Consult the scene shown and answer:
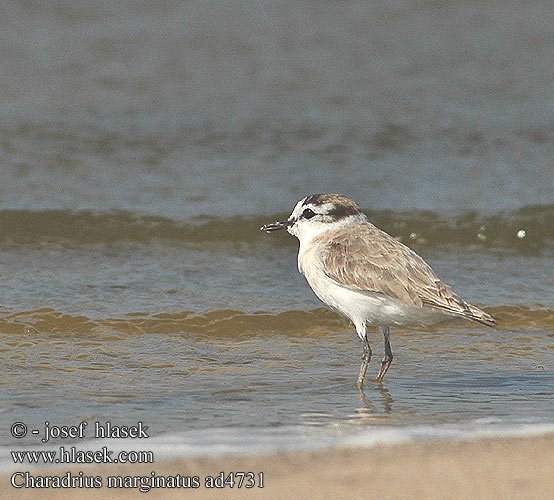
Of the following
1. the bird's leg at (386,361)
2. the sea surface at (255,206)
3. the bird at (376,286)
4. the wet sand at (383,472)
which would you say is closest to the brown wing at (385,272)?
the bird at (376,286)

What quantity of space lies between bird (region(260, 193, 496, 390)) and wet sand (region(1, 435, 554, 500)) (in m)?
1.68

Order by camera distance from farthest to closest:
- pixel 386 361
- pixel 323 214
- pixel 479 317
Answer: pixel 323 214, pixel 386 361, pixel 479 317

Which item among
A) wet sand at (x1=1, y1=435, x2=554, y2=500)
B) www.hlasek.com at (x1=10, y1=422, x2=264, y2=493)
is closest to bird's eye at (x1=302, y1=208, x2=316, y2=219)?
www.hlasek.com at (x1=10, y1=422, x2=264, y2=493)

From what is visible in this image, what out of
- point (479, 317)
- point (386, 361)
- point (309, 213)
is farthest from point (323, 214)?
point (479, 317)

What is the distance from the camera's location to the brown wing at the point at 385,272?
6934 millimetres

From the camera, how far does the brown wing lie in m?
6.93

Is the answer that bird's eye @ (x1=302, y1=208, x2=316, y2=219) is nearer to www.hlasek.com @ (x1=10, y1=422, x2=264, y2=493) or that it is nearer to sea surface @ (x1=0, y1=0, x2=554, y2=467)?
sea surface @ (x1=0, y1=0, x2=554, y2=467)

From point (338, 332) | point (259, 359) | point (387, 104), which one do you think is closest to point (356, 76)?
point (387, 104)

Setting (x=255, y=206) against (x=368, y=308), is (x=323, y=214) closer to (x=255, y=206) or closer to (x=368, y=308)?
(x=368, y=308)

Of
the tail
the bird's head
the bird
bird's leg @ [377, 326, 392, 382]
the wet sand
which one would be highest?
the bird's head

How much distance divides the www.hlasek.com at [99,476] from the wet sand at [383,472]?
1.7 inches

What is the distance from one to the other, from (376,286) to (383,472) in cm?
235

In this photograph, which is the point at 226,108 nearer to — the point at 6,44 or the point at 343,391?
the point at 6,44

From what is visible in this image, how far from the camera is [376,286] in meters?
7.06
